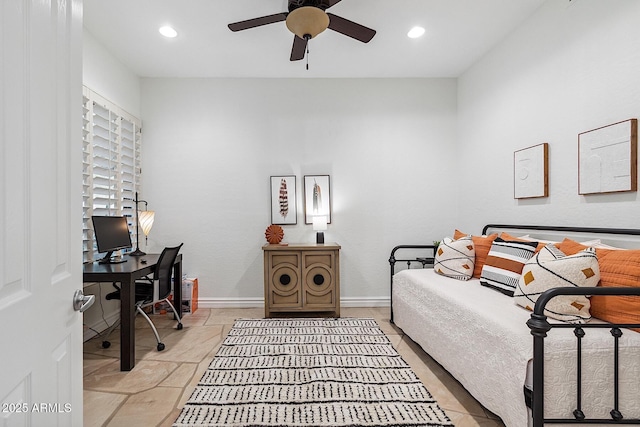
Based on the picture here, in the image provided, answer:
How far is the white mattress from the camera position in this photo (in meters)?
1.50

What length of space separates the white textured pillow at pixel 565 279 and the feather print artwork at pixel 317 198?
2.54 meters

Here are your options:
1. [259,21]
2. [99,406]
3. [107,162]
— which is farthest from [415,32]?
[99,406]

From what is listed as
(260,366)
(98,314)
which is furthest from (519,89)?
(98,314)

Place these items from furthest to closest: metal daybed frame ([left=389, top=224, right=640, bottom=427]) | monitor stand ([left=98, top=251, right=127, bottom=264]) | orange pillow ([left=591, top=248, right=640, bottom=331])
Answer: monitor stand ([left=98, top=251, right=127, bottom=264]), orange pillow ([left=591, top=248, right=640, bottom=331]), metal daybed frame ([left=389, top=224, right=640, bottom=427])

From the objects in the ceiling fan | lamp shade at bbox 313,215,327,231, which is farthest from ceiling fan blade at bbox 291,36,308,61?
lamp shade at bbox 313,215,327,231

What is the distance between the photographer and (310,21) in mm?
2238

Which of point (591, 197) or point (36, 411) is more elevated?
point (591, 197)

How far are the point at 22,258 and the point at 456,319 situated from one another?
86.5 inches

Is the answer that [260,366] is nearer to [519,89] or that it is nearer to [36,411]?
[36,411]

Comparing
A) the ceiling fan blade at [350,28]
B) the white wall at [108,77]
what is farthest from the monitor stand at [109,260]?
the ceiling fan blade at [350,28]

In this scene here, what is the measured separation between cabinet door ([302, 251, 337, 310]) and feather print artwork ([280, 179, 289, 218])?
2.22 ft

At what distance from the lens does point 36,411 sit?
847mm

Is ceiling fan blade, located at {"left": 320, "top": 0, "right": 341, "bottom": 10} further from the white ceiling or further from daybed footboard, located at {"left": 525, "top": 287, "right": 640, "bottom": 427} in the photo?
daybed footboard, located at {"left": 525, "top": 287, "right": 640, "bottom": 427}

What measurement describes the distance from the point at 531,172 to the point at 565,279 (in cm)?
141
